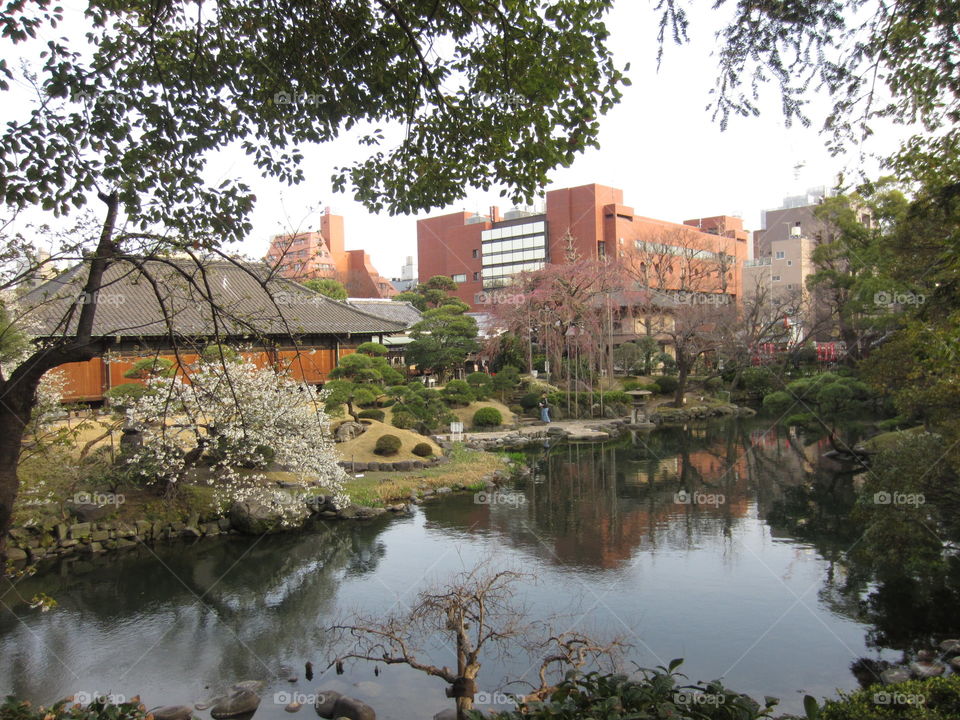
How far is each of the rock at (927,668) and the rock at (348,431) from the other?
39.4 ft

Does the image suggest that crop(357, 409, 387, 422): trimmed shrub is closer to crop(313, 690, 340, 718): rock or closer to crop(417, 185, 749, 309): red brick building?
crop(313, 690, 340, 718): rock

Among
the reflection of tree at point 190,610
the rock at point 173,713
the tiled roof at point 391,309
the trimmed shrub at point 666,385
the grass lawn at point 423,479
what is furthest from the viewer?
the tiled roof at point 391,309

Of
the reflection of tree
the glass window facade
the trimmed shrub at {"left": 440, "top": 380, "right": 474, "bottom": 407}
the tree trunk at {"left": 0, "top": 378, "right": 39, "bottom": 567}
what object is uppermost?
the glass window facade

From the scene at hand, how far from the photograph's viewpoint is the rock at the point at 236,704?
584 centimetres

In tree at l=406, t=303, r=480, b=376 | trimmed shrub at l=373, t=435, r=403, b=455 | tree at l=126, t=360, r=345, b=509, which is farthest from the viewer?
tree at l=406, t=303, r=480, b=376

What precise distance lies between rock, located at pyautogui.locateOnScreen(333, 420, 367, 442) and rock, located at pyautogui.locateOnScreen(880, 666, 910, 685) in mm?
11939

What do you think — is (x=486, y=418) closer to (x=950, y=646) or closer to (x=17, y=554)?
(x=17, y=554)

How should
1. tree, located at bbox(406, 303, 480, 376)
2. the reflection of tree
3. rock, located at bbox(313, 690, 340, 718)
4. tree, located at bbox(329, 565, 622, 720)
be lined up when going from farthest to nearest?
tree, located at bbox(406, 303, 480, 376)
the reflection of tree
rock, located at bbox(313, 690, 340, 718)
tree, located at bbox(329, 565, 622, 720)

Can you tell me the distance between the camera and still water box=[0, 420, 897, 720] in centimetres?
639

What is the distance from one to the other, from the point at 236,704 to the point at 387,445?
9.61m

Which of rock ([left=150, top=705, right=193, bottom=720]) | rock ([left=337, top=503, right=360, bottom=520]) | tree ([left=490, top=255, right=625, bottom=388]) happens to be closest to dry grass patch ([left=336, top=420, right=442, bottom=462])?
rock ([left=337, top=503, right=360, bottom=520])

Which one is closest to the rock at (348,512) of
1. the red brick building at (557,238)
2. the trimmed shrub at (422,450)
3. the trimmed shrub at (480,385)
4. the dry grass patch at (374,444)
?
the dry grass patch at (374,444)

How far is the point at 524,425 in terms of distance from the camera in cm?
2200

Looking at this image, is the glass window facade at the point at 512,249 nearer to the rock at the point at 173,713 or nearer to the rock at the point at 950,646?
the rock at the point at 950,646
